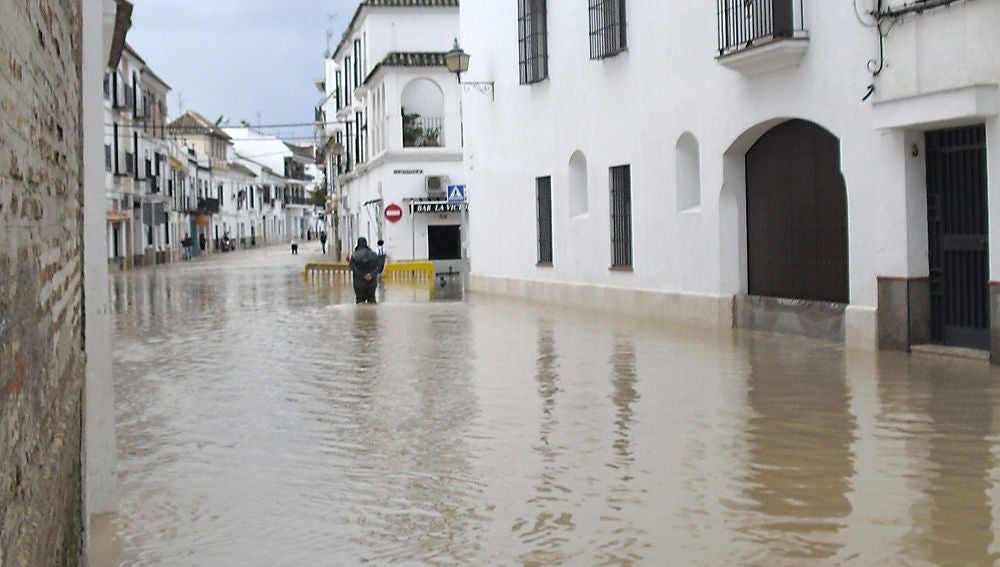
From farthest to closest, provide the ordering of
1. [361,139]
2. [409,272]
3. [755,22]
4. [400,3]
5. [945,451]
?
[361,139] < [400,3] < [409,272] < [755,22] < [945,451]

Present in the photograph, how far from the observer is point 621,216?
20.7 meters

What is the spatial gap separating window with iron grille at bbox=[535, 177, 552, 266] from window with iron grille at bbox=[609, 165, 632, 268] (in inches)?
125

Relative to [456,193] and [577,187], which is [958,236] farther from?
[456,193]

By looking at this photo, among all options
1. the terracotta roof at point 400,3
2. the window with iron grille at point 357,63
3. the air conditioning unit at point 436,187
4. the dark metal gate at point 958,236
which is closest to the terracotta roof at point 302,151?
the window with iron grille at point 357,63

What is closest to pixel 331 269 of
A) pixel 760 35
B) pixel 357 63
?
pixel 357 63

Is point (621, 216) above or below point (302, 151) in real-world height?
below

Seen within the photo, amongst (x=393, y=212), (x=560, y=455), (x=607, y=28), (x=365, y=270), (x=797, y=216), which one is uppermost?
(x=607, y=28)

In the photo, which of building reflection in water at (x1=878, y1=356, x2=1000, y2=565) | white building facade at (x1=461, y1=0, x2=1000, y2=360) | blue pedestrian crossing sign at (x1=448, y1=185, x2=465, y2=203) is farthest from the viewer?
blue pedestrian crossing sign at (x1=448, y1=185, x2=465, y2=203)

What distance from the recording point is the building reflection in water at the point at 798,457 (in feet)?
21.1

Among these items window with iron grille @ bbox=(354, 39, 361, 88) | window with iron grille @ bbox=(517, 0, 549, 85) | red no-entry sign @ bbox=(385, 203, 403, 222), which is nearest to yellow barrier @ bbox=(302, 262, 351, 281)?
red no-entry sign @ bbox=(385, 203, 403, 222)

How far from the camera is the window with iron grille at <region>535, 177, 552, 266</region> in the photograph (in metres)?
24.1

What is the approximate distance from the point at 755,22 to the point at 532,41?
349 inches

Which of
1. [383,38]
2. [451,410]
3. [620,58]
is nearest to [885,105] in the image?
[451,410]

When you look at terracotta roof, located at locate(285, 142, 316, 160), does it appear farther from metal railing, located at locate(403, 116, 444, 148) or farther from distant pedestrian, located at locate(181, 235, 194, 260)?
metal railing, located at locate(403, 116, 444, 148)
